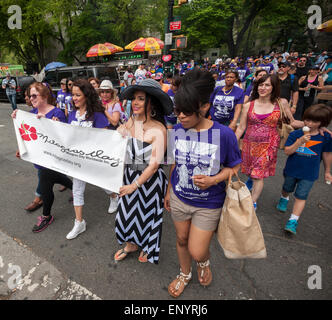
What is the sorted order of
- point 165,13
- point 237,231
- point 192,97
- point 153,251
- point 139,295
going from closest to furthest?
point 192,97 < point 237,231 < point 139,295 < point 153,251 < point 165,13

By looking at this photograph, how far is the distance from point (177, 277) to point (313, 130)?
7.52 ft

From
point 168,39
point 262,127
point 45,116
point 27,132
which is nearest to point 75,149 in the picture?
point 45,116

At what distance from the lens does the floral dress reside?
2.78m

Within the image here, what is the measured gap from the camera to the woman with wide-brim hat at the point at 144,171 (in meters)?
1.85

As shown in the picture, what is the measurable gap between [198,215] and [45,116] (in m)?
2.38

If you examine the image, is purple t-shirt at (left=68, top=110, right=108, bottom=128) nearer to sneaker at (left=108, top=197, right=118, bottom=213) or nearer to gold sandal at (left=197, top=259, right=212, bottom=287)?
sneaker at (left=108, top=197, right=118, bottom=213)

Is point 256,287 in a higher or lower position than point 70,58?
lower

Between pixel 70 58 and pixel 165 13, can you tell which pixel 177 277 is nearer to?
pixel 70 58

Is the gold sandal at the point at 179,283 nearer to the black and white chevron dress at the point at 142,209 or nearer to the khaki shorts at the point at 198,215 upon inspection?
the black and white chevron dress at the point at 142,209

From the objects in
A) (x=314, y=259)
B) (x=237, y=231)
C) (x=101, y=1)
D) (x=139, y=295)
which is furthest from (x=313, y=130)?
(x=101, y=1)

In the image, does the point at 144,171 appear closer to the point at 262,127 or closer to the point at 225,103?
the point at 262,127

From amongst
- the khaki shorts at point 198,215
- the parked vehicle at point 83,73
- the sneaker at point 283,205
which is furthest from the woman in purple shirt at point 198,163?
the parked vehicle at point 83,73

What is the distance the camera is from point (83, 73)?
1071 cm

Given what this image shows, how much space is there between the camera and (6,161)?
213 inches
